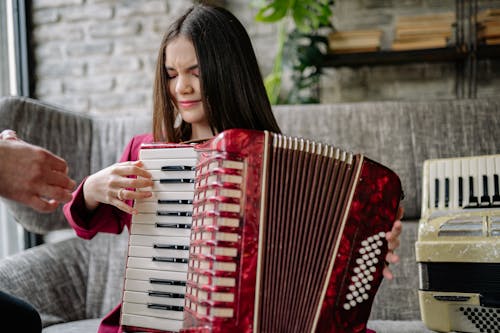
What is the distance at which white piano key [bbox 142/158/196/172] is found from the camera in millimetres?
1122

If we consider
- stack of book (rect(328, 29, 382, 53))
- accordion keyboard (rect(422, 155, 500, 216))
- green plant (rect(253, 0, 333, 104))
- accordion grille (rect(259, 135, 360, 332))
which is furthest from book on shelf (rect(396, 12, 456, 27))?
accordion grille (rect(259, 135, 360, 332))

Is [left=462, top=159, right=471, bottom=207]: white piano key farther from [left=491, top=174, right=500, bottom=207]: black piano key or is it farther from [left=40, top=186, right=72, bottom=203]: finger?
[left=40, top=186, right=72, bottom=203]: finger

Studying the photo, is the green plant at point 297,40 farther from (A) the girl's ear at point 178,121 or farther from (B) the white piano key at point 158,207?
(B) the white piano key at point 158,207

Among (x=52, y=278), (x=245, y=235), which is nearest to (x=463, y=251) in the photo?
(x=245, y=235)

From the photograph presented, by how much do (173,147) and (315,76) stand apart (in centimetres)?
190

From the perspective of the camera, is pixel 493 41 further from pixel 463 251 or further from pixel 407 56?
pixel 463 251

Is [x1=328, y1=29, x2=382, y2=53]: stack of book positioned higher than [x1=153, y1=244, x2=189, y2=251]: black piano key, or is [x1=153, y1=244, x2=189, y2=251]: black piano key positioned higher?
[x1=328, y1=29, x2=382, y2=53]: stack of book

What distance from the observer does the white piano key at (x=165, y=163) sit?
1.12 meters

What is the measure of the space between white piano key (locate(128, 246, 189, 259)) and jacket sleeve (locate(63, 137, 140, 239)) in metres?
0.23

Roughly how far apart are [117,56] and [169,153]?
198cm

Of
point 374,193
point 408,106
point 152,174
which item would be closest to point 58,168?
point 152,174

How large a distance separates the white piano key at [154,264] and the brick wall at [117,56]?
6.15ft

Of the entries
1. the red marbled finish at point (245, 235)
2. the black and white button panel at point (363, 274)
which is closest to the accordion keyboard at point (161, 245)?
the red marbled finish at point (245, 235)

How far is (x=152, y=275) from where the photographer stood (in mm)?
1152
